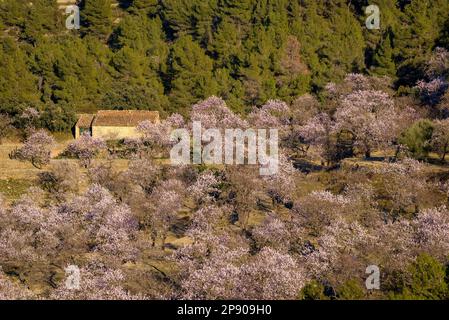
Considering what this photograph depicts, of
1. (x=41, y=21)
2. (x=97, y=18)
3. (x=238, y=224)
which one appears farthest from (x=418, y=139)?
(x=41, y=21)

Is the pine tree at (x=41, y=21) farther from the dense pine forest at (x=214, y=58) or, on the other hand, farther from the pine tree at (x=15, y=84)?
the pine tree at (x=15, y=84)

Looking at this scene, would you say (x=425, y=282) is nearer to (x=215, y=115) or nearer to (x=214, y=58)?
(x=215, y=115)

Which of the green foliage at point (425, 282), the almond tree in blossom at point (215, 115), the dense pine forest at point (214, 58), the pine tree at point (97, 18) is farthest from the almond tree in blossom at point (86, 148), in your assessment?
the pine tree at point (97, 18)

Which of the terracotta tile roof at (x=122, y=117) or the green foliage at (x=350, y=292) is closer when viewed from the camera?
the green foliage at (x=350, y=292)

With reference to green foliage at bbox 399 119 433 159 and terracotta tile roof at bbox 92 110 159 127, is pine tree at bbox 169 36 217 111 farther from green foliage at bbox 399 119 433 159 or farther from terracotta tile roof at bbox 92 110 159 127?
green foliage at bbox 399 119 433 159

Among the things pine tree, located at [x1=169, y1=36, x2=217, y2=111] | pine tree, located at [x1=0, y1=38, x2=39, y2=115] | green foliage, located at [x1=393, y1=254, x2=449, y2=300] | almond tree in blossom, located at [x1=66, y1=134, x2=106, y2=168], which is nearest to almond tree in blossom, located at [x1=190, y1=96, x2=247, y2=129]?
pine tree, located at [x1=169, y1=36, x2=217, y2=111]
